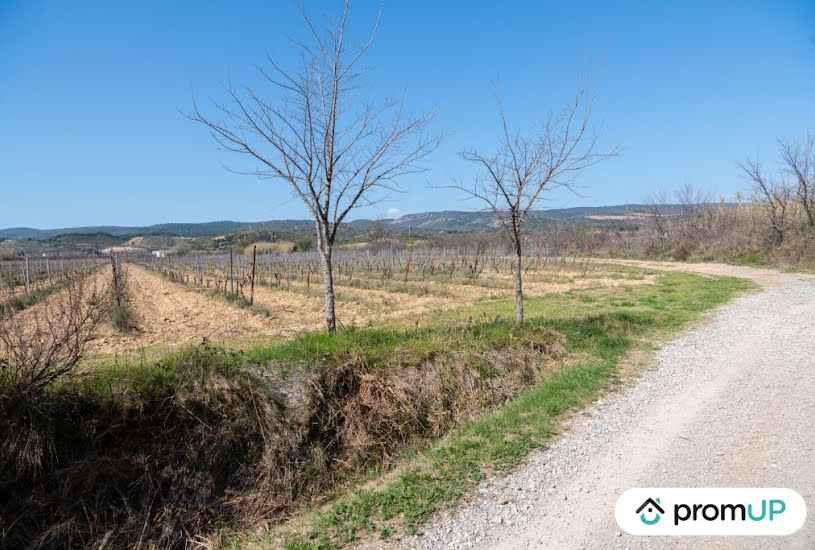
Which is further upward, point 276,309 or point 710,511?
point 710,511

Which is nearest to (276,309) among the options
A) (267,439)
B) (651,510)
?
(267,439)

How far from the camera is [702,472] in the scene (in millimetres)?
4051

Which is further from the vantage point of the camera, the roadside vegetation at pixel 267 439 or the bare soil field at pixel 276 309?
the bare soil field at pixel 276 309

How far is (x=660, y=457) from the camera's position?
4379 mm

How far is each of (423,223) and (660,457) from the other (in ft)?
226

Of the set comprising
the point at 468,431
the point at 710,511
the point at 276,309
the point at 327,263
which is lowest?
the point at 276,309

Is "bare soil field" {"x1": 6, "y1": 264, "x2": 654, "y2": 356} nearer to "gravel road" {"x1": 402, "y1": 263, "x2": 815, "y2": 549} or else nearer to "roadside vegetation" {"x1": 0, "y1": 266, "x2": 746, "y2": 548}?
"roadside vegetation" {"x1": 0, "y1": 266, "x2": 746, "y2": 548}

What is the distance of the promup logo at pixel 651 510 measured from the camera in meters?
3.51

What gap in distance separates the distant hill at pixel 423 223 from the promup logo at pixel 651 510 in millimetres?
6861

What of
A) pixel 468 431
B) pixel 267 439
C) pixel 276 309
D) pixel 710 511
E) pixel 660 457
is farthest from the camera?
pixel 276 309

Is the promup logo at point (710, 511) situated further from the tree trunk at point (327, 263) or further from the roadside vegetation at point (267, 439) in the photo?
the tree trunk at point (327, 263)

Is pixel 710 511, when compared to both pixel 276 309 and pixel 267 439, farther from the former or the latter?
pixel 276 309

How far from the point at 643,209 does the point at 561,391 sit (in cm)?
5043

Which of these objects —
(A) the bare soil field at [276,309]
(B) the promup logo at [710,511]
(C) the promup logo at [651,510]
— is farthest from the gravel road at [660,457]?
(A) the bare soil field at [276,309]
